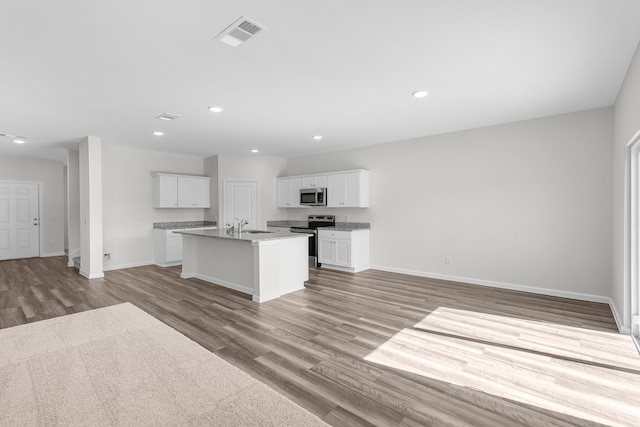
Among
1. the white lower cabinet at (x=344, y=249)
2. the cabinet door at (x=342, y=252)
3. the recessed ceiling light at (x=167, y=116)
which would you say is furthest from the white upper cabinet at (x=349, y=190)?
the recessed ceiling light at (x=167, y=116)

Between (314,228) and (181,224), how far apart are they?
3.19m

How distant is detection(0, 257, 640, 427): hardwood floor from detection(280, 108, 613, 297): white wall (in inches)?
21.6

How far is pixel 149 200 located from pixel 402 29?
6.57 m

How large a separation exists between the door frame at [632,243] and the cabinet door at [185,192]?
7.37 m

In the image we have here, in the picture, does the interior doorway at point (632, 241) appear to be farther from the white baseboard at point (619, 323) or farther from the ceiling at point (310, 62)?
the ceiling at point (310, 62)

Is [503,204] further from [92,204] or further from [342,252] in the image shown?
[92,204]

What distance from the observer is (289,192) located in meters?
7.63

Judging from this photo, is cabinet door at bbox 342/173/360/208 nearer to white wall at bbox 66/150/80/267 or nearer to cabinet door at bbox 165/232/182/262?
cabinet door at bbox 165/232/182/262

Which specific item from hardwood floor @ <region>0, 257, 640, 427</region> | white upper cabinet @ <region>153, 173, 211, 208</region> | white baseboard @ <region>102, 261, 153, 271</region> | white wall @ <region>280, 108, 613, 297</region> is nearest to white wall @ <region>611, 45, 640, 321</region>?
white wall @ <region>280, 108, 613, 297</region>

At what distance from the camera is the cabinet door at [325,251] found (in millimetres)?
6449

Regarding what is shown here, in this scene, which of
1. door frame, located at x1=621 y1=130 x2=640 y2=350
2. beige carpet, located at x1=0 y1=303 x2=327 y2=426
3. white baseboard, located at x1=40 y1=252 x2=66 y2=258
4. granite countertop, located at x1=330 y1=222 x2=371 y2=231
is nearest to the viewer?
beige carpet, located at x1=0 y1=303 x2=327 y2=426

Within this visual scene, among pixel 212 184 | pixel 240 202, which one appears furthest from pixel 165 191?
pixel 240 202

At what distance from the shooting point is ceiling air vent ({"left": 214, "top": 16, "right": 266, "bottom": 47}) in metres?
2.20

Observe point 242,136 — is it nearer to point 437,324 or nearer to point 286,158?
point 286,158
